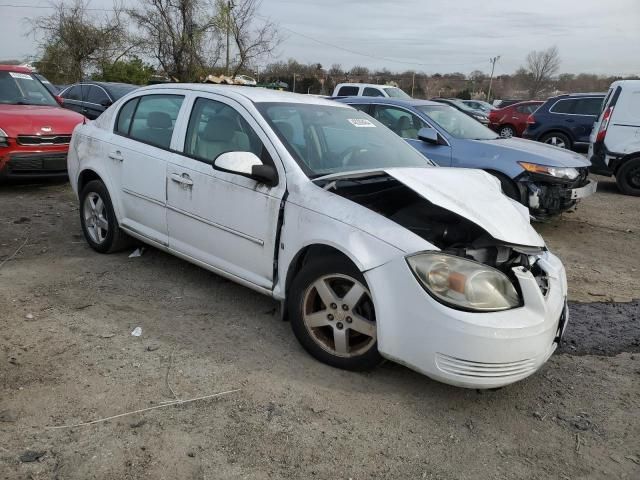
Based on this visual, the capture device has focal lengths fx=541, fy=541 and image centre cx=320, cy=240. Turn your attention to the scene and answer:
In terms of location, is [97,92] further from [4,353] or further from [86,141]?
[4,353]

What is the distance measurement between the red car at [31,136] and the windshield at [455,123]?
5.06 m

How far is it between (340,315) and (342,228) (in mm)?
505

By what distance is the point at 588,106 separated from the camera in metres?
13.5

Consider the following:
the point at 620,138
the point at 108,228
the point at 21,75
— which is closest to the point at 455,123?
the point at 620,138

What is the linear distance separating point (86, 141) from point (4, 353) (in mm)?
2487

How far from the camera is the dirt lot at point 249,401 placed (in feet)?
8.08

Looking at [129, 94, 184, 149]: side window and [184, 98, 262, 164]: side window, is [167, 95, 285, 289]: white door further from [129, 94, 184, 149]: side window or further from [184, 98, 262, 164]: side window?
[129, 94, 184, 149]: side window

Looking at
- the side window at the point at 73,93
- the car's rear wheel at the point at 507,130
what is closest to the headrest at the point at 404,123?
the side window at the point at 73,93

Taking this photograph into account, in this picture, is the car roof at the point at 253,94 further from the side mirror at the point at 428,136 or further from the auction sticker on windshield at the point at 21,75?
the auction sticker on windshield at the point at 21,75

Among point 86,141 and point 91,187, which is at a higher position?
point 86,141

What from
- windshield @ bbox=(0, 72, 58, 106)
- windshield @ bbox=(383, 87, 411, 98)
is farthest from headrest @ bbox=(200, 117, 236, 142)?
windshield @ bbox=(383, 87, 411, 98)

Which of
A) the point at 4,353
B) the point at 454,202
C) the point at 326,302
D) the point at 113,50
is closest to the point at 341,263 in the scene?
the point at 326,302

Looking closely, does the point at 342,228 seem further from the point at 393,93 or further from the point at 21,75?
the point at 393,93

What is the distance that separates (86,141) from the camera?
5.12 m
